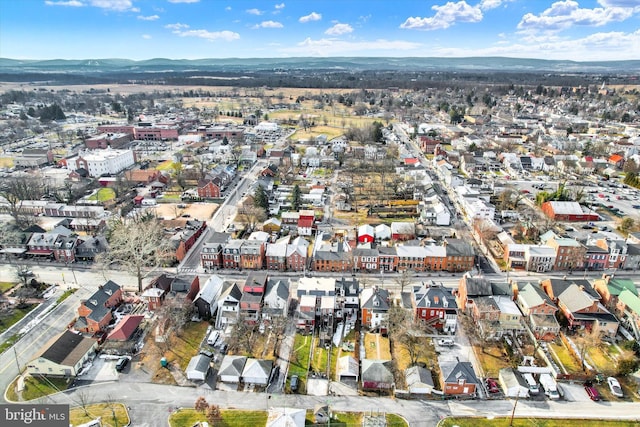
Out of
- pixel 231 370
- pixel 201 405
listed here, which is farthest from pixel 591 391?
pixel 201 405

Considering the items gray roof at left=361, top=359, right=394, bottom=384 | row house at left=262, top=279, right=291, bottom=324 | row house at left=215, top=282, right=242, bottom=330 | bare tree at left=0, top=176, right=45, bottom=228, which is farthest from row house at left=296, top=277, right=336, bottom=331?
bare tree at left=0, top=176, right=45, bottom=228

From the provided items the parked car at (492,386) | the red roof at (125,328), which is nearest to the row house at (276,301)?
the red roof at (125,328)

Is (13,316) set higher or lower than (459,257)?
lower

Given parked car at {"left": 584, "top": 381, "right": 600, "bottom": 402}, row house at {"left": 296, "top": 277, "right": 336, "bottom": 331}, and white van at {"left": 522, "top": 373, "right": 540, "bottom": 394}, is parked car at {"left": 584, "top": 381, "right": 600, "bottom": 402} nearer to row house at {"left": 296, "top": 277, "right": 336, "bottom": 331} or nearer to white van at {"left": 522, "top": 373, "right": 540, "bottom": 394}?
white van at {"left": 522, "top": 373, "right": 540, "bottom": 394}

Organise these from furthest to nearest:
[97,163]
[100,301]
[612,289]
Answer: [97,163] < [612,289] < [100,301]

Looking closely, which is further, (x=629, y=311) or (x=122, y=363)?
(x=629, y=311)

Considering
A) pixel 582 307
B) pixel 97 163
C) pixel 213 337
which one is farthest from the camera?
pixel 97 163

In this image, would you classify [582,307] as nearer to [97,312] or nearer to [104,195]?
[97,312]
